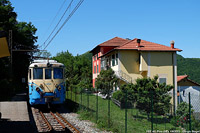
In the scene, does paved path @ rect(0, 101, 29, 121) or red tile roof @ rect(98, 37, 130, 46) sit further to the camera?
red tile roof @ rect(98, 37, 130, 46)

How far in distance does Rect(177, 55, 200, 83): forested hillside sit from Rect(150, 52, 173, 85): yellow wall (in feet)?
225

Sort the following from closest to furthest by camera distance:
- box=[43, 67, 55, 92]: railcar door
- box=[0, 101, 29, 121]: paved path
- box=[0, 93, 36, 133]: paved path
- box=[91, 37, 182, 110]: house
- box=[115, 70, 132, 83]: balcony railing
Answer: box=[0, 93, 36, 133]: paved path
box=[0, 101, 29, 121]: paved path
box=[43, 67, 55, 92]: railcar door
box=[115, 70, 132, 83]: balcony railing
box=[91, 37, 182, 110]: house

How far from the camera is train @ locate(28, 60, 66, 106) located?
17.8 meters

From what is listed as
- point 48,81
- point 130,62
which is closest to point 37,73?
point 48,81

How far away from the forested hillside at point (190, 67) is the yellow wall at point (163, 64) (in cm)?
6843

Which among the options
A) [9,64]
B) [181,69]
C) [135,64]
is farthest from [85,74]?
[181,69]

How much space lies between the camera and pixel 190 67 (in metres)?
115

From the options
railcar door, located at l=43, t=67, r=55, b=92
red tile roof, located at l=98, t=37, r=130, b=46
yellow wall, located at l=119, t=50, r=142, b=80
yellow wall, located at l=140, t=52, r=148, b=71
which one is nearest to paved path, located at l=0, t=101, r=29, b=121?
railcar door, located at l=43, t=67, r=55, b=92

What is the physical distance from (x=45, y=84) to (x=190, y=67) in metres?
105

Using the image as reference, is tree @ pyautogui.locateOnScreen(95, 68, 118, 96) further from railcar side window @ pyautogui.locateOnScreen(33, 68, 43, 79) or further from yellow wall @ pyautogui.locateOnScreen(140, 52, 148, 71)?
railcar side window @ pyautogui.locateOnScreen(33, 68, 43, 79)

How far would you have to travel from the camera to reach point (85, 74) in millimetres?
55188

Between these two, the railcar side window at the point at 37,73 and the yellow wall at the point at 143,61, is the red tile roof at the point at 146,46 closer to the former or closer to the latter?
the yellow wall at the point at 143,61

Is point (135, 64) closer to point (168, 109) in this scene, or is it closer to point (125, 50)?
point (125, 50)

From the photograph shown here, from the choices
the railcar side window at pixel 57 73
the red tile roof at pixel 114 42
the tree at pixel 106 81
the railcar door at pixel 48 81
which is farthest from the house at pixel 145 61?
the railcar door at pixel 48 81
